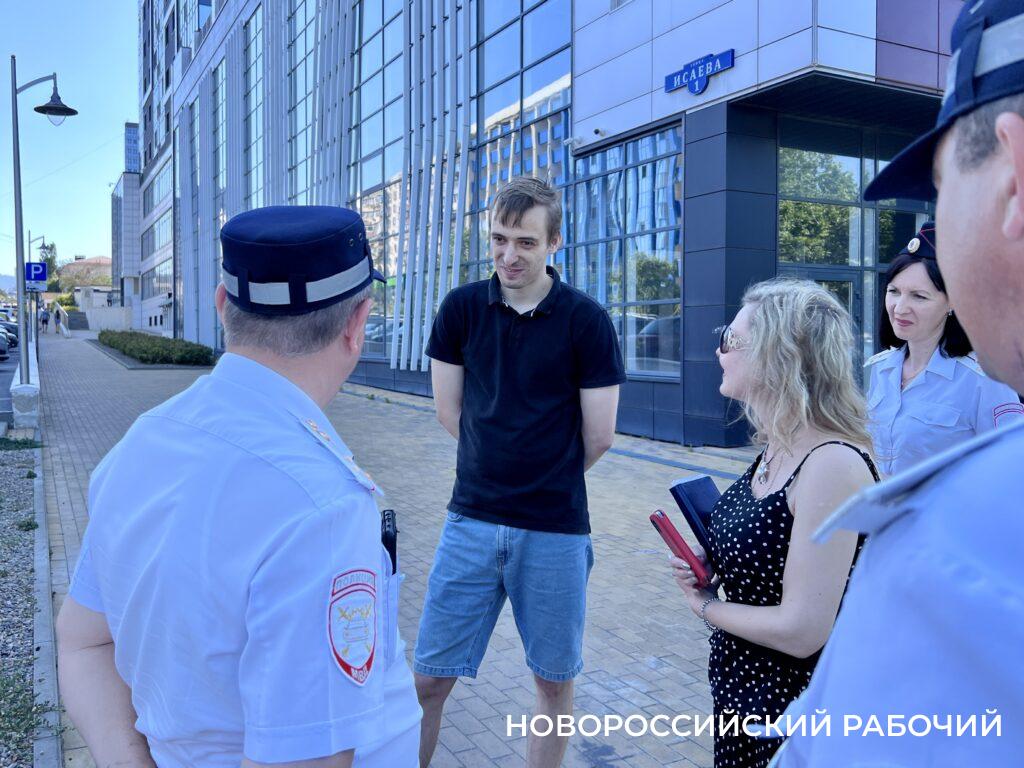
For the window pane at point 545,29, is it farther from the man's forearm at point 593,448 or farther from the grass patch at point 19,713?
the grass patch at point 19,713

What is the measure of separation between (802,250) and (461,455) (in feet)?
32.9

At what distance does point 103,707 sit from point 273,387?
26.4 inches

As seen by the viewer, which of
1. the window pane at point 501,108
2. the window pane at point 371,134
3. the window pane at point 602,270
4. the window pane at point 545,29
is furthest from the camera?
the window pane at point 371,134

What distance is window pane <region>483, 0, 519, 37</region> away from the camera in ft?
51.6

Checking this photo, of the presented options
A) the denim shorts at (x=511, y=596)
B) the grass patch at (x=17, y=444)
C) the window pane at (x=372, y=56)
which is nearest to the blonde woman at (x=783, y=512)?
the denim shorts at (x=511, y=596)

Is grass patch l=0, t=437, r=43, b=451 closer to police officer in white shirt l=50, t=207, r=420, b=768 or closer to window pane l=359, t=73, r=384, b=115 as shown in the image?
police officer in white shirt l=50, t=207, r=420, b=768

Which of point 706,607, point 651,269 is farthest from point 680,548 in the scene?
point 651,269

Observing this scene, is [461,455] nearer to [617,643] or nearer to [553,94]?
[617,643]

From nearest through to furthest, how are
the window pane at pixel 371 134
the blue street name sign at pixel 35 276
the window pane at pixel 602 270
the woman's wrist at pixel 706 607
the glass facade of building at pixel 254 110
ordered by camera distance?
1. the woman's wrist at pixel 706 607
2. the window pane at pixel 602 270
3. the window pane at pixel 371 134
4. the blue street name sign at pixel 35 276
5. the glass facade of building at pixel 254 110

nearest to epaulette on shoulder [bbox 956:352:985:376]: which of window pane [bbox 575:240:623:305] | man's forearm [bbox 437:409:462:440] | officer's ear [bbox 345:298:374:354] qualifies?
man's forearm [bbox 437:409:462:440]

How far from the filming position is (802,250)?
1175cm

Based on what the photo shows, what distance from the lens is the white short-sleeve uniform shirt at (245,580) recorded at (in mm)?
1116

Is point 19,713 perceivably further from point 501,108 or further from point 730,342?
point 501,108

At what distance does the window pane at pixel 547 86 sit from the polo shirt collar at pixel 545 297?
12.0m
